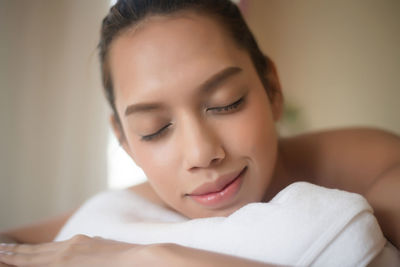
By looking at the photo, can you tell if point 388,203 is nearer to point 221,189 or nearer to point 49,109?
point 221,189

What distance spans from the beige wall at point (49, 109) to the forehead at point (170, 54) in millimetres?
519

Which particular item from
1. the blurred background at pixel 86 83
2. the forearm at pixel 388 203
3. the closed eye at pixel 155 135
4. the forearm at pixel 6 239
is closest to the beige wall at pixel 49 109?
the blurred background at pixel 86 83

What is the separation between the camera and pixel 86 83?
44.4 inches

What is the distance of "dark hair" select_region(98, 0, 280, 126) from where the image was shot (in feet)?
1.82

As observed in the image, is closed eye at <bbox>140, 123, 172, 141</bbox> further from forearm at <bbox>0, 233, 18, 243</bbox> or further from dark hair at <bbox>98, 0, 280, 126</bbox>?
forearm at <bbox>0, 233, 18, 243</bbox>

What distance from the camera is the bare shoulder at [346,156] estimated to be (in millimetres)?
661

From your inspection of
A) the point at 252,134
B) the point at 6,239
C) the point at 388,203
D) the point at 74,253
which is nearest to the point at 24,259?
the point at 74,253

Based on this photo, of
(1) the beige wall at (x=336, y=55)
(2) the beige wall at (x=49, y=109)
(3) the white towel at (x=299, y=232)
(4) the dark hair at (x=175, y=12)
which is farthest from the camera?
(1) the beige wall at (x=336, y=55)

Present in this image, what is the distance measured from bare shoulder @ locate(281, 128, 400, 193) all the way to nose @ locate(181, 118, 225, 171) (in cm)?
35

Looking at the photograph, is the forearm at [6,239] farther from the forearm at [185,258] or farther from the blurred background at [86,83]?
the forearm at [185,258]

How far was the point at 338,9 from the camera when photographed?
3.84 feet

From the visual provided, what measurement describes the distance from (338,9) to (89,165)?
1.21 meters

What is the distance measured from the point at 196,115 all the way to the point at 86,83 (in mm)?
819

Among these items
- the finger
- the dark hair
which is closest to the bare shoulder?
the dark hair
